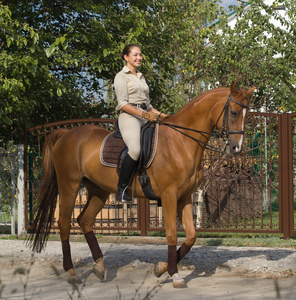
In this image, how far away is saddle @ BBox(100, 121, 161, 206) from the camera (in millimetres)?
6293

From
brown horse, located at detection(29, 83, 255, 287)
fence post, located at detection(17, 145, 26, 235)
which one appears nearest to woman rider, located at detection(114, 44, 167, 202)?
brown horse, located at detection(29, 83, 255, 287)

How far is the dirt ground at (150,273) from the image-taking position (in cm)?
560

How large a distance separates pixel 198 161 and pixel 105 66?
7.18 m

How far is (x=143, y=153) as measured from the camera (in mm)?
6297

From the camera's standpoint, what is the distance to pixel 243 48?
16094 millimetres

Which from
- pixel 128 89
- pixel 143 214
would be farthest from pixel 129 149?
pixel 143 214

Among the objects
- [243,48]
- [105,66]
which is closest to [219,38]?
[243,48]

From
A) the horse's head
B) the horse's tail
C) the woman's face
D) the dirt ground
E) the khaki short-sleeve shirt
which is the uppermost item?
the woman's face

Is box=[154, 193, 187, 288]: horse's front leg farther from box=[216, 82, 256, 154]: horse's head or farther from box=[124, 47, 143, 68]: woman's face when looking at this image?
box=[124, 47, 143, 68]: woman's face

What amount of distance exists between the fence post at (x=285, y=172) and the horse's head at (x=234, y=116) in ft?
16.0

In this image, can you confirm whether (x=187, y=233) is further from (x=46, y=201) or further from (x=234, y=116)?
(x=46, y=201)

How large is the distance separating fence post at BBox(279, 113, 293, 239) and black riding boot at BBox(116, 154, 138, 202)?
5.06 metres

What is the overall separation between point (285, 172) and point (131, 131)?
5.27 m

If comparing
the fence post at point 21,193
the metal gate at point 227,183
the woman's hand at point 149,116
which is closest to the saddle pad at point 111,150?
the woman's hand at point 149,116
